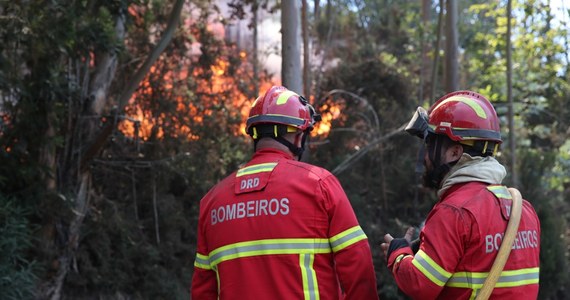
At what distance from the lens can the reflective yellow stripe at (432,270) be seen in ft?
9.94

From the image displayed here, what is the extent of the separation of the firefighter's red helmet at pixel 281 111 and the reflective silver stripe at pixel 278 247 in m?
0.65

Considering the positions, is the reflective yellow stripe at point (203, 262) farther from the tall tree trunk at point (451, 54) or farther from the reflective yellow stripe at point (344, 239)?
the tall tree trunk at point (451, 54)

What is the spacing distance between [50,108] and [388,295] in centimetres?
630

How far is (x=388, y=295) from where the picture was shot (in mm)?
11195

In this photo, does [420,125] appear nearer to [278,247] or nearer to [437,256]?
[437,256]

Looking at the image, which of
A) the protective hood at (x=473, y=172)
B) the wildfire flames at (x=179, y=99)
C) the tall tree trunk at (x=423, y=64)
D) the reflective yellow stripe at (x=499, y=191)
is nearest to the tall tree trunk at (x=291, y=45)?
the wildfire flames at (x=179, y=99)

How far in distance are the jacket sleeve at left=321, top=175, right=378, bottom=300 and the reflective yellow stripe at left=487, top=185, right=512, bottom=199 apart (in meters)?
0.67

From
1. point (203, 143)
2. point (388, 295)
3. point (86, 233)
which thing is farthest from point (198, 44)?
point (388, 295)

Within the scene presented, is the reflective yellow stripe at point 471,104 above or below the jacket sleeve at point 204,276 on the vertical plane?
above

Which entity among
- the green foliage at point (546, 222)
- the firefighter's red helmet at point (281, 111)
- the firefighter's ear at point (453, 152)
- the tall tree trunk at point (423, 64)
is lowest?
the green foliage at point (546, 222)

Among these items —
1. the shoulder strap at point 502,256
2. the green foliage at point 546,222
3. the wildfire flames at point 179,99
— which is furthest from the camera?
the green foliage at point 546,222

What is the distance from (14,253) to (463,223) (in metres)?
6.04

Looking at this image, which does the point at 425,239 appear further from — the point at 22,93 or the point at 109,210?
the point at 109,210

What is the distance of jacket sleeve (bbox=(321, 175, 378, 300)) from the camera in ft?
10.8
